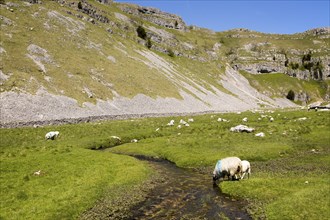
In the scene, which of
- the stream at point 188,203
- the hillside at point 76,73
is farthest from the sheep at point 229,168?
the hillside at point 76,73

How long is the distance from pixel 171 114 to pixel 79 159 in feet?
233

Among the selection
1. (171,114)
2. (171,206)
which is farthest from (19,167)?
(171,114)

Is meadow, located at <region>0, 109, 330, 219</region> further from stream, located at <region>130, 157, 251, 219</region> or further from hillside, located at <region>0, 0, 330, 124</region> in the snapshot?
hillside, located at <region>0, 0, 330, 124</region>

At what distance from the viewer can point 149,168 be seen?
40.5 meters

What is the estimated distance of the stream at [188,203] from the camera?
24.5 meters

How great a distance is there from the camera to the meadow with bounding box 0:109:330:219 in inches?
989

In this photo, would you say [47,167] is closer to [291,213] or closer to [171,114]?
[291,213]

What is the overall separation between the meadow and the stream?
1445mm

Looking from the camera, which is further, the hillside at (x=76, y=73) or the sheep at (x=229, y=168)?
the hillside at (x=76, y=73)

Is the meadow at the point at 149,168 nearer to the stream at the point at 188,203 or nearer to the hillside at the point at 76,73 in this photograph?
the stream at the point at 188,203

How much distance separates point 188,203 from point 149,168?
13946mm

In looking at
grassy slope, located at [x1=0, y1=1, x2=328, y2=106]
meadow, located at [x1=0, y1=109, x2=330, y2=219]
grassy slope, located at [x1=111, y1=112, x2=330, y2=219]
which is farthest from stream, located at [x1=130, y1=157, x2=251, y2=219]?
grassy slope, located at [x1=0, y1=1, x2=328, y2=106]

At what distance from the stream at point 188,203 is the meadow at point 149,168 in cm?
145

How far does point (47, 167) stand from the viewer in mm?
35500
